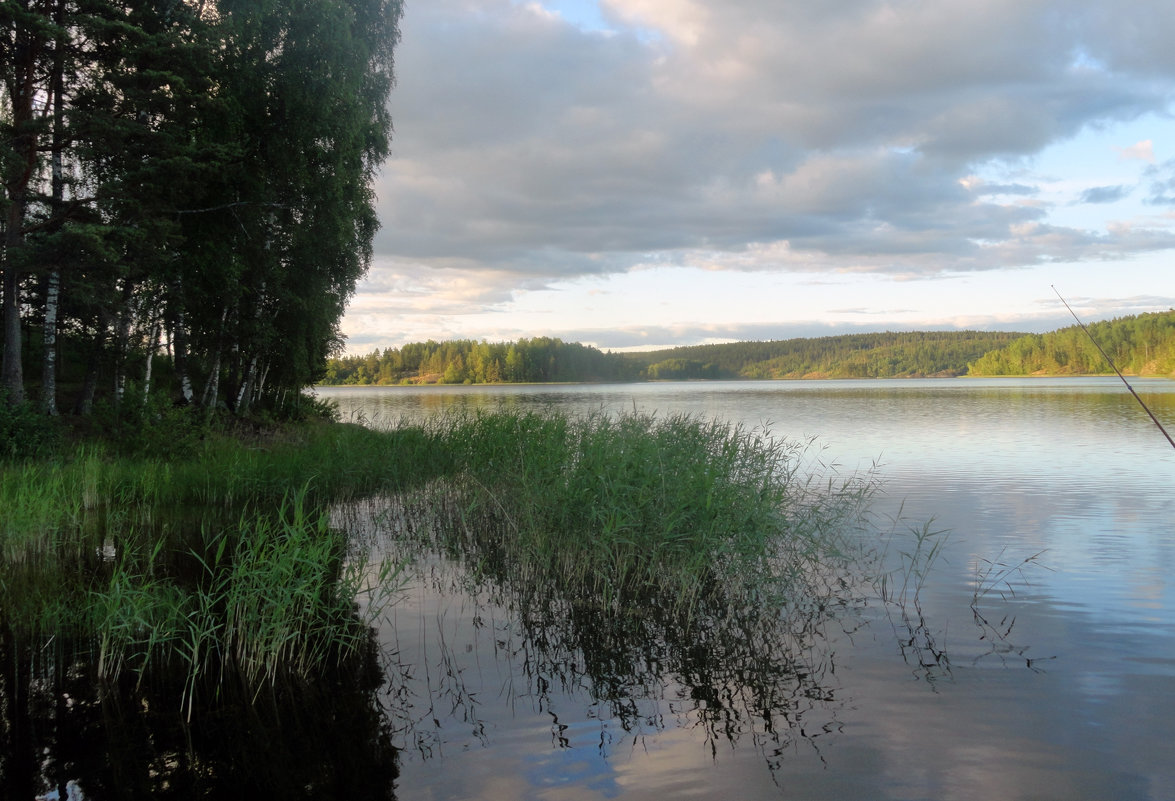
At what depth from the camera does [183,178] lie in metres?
15.6

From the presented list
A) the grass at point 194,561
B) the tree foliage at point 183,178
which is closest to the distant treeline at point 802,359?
the tree foliage at point 183,178

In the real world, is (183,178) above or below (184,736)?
above

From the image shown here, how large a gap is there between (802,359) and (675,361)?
1538 inches

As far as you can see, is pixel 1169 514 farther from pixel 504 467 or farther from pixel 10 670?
pixel 10 670

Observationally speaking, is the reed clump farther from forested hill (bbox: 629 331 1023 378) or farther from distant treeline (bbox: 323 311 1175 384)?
forested hill (bbox: 629 331 1023 378)

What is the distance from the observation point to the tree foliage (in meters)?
14.9

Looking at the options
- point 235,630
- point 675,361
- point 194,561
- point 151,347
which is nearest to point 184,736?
point 235,630

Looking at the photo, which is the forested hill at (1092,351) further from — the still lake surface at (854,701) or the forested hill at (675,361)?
the still lake surface at (854,701)

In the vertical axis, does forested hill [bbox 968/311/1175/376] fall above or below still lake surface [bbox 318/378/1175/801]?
above

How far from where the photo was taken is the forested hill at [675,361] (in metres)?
131

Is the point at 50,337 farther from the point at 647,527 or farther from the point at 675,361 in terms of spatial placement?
the point at 675,361

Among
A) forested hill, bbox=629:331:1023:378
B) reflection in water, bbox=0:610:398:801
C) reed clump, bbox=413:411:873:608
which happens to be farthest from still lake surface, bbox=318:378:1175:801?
forested hill, bbox=629:331:1023:378

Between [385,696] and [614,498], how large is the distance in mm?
3563

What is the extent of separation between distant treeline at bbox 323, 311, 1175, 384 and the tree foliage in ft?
221
